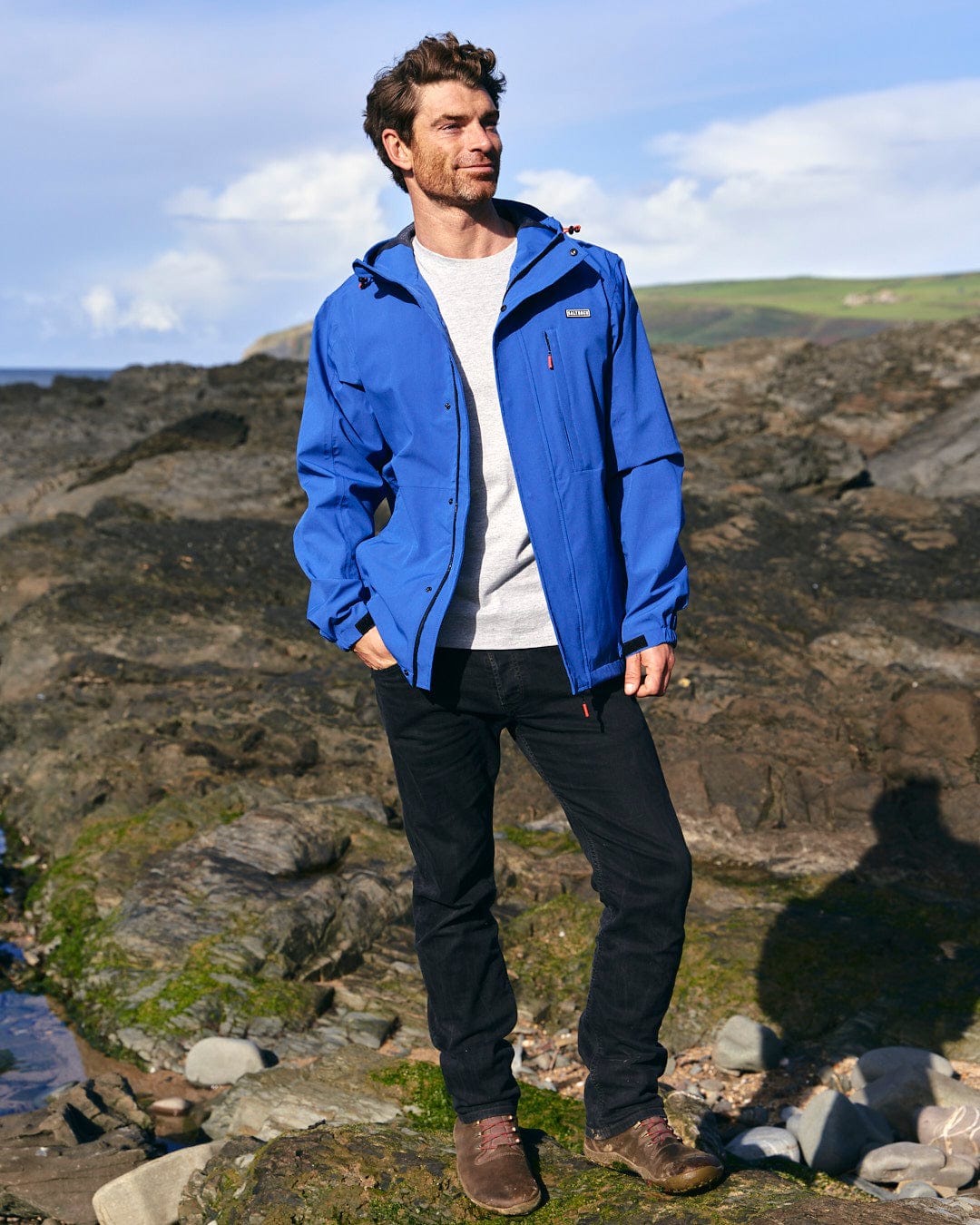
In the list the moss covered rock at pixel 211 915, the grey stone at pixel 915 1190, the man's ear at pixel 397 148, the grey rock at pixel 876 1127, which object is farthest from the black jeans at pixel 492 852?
the moss covered rock at pixel 211 915

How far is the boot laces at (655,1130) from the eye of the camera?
3.46 meters

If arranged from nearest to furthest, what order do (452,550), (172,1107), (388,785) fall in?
(452,550)
(172,1107)
(388,785)

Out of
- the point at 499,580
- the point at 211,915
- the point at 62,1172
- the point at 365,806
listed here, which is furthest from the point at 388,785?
the point at 499,580

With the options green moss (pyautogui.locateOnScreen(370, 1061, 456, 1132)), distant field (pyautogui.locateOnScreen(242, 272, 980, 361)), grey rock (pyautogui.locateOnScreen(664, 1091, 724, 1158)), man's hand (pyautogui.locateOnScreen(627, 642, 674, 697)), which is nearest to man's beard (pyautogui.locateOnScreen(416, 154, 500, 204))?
man's hand (pyautogui.locateOnScreen(627, 642, 674, 697))

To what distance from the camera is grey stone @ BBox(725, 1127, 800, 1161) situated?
4605mm

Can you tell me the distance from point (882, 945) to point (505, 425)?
14.1 ft

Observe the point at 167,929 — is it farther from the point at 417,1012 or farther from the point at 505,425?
the point at 505,425

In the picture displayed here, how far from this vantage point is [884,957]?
6.27 metres

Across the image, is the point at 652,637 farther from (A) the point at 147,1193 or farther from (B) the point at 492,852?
(A) the point at 147,1193

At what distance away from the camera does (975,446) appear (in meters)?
18.8

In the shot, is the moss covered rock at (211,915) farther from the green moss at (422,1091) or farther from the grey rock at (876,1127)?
the grey rock at (876,1127)

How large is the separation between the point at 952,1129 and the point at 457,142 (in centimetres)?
419

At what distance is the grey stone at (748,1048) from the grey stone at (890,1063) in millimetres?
383

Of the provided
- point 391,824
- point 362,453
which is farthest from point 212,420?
point 362,453
